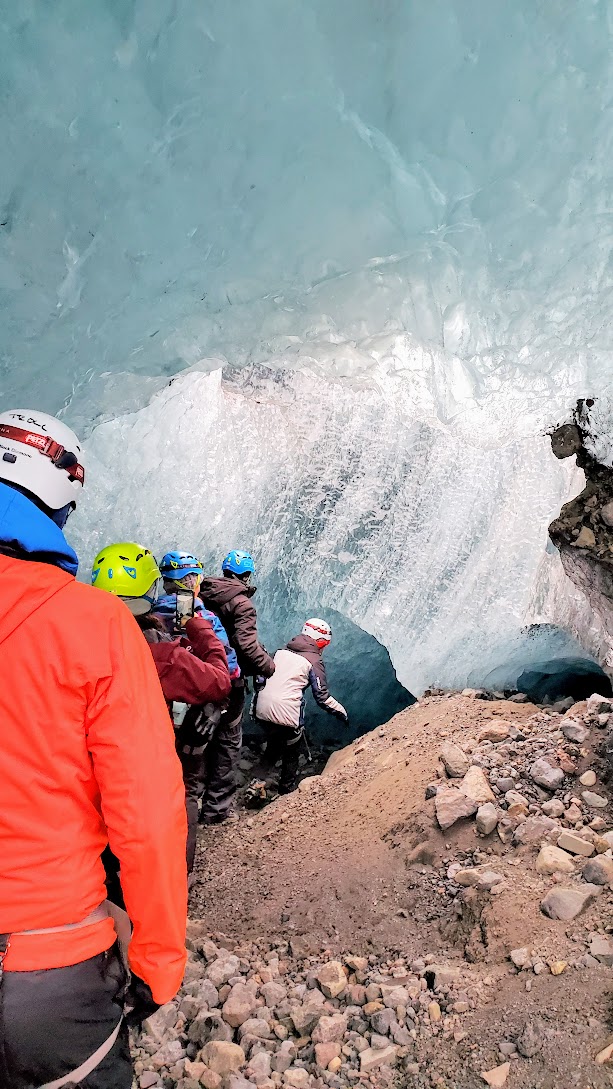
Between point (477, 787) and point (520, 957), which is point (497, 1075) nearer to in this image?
point (520, 957)

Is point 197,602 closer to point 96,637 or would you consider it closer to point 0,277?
point 0,277

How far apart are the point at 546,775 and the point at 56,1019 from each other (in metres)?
3.02

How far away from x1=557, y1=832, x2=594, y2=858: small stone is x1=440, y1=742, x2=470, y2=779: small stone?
0.87m

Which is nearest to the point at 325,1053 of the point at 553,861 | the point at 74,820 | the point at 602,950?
the point at 602,950

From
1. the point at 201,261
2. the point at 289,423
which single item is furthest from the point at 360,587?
the point at 201,261

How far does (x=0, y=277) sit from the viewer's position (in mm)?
2924

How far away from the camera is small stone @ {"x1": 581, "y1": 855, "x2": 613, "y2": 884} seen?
293 centimetres

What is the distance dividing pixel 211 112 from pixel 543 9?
4.10ft

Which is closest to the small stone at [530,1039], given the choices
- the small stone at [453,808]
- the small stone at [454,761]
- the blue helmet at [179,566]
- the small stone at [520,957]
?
the small stone at [520,957]

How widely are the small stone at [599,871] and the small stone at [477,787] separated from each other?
76cm

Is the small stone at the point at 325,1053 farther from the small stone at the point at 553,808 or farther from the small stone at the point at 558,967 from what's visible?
the small stone at the point at 553,808

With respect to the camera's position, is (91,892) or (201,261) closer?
(91,892)

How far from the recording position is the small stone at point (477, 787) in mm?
3730

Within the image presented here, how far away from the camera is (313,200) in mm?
3047
